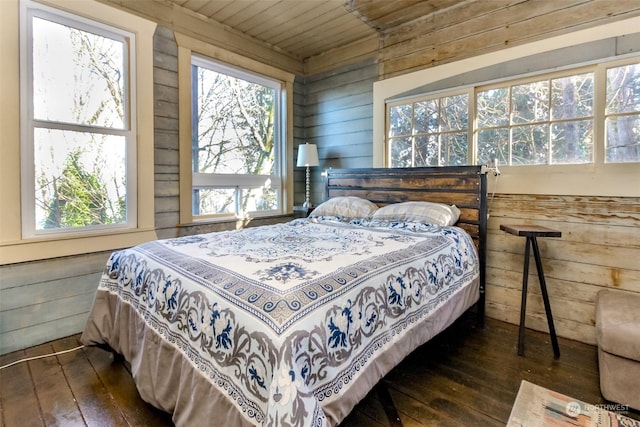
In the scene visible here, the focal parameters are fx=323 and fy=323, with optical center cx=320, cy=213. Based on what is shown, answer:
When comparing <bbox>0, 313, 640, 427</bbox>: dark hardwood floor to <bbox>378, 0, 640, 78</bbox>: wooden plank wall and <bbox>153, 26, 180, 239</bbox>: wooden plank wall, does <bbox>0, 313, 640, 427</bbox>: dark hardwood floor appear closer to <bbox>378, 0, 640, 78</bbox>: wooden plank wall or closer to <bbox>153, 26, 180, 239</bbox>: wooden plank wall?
<bbox>153, 26, 180, 239</bbox>: wooden plank wall

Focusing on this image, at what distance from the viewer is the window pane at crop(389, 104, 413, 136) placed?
318 cm

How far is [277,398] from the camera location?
91 centimetres

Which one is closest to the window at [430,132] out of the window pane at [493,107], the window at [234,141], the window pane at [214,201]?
the window pane at [493,107]

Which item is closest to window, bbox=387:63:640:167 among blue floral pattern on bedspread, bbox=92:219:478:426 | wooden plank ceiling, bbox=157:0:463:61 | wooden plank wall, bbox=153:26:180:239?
wooden plank ceiling, bbox=157:0:463:61

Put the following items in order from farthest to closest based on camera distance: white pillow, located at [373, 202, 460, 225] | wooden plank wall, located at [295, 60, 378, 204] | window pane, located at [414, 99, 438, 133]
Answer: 1. wooden plank wall, located at [295, 60, 378, 204]
2. window pane, located at [414, 99, 438, 133]
3. white pillow, located at [373, 202, 460, 225]

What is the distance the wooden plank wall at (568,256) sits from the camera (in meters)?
2.14

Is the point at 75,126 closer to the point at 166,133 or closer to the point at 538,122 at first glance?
the point at 166,133

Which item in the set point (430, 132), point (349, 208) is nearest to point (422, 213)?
point (349, 208)

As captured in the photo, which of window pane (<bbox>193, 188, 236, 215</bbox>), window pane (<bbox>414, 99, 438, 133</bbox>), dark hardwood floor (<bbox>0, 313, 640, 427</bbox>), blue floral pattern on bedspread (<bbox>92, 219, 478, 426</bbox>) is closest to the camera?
blue floral pattern on bedspread (<bbox>92, 219, 478, 426</bbox>)

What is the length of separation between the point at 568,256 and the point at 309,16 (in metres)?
2.96

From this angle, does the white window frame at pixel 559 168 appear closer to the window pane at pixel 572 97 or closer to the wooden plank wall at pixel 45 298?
the window pane at pixel 572 97

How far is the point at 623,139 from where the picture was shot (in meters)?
2.13

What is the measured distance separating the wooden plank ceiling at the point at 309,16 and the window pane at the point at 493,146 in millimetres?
1175

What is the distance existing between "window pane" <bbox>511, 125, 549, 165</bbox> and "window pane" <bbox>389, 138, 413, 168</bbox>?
0.89 m
